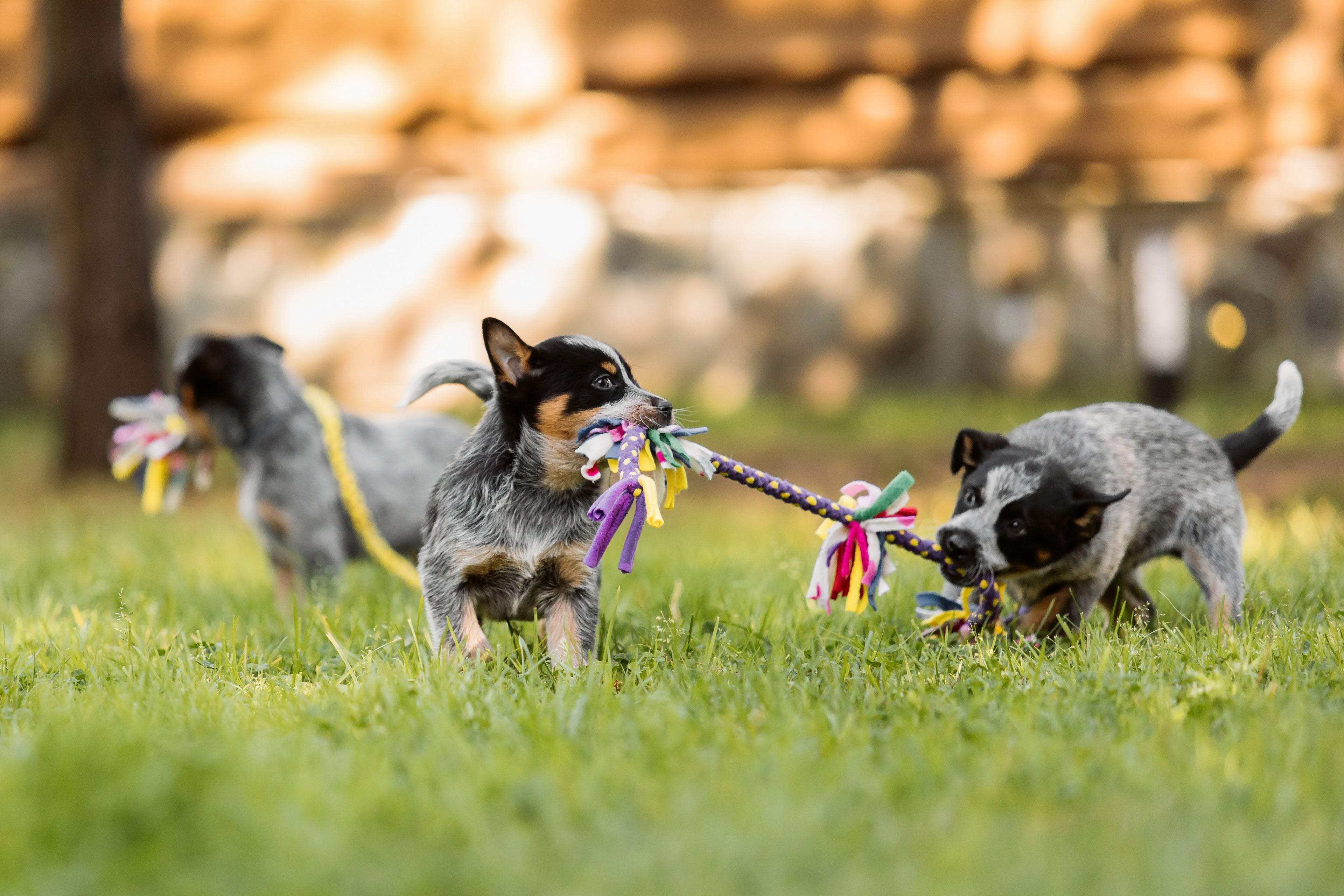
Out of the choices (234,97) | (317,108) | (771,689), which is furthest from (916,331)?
(771,689)

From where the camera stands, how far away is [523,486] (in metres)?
3.45

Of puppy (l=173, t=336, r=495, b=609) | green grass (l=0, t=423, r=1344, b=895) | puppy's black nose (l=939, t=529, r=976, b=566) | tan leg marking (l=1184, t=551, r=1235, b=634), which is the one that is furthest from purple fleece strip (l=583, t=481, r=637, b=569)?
tan leg marking (l=1184, t=551, r=1235, b=634)

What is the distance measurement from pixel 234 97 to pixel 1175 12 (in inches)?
315

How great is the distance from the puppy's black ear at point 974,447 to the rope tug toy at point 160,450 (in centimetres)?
309

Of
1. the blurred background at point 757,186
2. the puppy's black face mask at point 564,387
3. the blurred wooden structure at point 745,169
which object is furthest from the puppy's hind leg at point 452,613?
the blurred wooden structure at point 745,169

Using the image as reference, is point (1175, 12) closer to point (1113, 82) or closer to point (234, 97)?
point (1113, 82)

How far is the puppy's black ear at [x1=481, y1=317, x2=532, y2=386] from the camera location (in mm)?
3352

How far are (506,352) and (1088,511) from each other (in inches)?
72.8

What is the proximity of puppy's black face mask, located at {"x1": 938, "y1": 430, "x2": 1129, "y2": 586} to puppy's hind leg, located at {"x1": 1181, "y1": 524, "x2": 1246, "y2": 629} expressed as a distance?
0.49 m

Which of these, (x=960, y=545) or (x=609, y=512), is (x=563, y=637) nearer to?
(x=609, y=512)

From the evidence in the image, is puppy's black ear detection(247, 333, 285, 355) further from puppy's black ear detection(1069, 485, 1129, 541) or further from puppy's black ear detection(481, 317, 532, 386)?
puppy's black ear detection(1069, 485, 1129, 541)

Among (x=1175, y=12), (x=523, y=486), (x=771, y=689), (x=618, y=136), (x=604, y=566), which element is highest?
(x=1175, y=12)

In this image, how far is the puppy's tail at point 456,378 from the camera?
3701 millimetres

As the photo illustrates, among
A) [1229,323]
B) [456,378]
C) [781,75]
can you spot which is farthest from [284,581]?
[1229,323]
